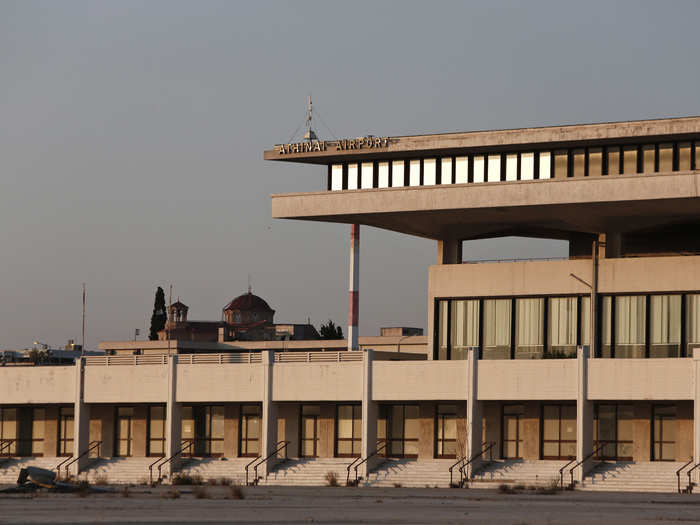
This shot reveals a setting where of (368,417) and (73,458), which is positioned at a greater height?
(368,417)

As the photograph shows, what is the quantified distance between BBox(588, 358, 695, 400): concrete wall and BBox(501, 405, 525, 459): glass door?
5.81 metres

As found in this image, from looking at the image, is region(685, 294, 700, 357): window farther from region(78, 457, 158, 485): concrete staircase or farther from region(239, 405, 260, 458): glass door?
region(78, 457, 158, 485): concrete staircase

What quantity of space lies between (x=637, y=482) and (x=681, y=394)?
13.6 ft

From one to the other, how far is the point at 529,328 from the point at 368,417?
8.80 meters

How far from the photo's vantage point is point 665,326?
6500 centimetres

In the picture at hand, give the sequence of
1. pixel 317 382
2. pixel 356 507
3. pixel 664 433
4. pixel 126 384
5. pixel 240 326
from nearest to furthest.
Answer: pixel 356 507 < pixel 664 433 < pixel 317 382 < pixel 126 384 < pixel 240 326

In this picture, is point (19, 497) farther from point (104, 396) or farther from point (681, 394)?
point (681, 394)

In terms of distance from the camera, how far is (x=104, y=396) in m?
71.8

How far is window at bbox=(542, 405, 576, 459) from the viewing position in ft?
214

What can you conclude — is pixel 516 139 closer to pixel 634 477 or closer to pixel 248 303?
pixel 634 477

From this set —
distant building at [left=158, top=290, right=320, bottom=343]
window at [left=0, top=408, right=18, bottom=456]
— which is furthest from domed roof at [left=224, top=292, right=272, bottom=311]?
window at [left=0, top=408, right=18, bottom=456]

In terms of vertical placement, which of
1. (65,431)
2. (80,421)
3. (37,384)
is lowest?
(65,431)

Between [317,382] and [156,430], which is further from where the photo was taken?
[156,430]

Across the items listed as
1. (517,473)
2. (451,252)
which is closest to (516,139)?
(451,252)
